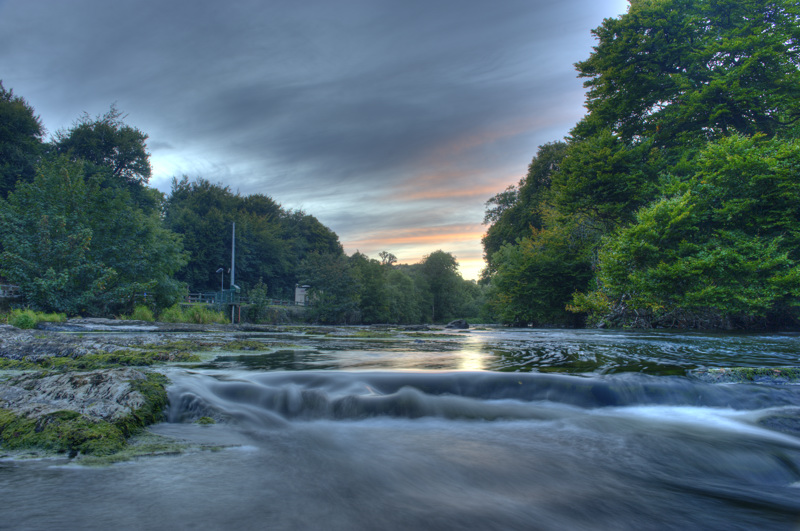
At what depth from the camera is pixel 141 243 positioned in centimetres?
2108

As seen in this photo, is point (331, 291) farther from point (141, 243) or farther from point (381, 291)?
point (141, 243)

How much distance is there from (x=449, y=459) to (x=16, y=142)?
5052 centimetres

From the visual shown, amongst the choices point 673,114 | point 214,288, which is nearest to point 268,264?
point 214,288

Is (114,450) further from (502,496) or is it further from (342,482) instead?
(502,496)

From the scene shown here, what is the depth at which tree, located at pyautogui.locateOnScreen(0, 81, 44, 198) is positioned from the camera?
33312 millimetres

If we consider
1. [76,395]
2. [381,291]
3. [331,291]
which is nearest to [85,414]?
[76,395]

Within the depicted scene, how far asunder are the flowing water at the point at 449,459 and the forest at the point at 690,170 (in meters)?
10.3

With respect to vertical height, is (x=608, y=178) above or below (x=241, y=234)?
below

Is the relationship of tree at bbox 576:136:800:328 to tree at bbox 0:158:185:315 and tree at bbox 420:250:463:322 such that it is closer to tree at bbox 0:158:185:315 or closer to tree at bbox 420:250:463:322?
tree at bbox 0:158:185:315

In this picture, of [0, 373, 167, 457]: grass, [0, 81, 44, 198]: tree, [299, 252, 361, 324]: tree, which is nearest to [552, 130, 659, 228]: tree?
[0, 373, 167, 457]: grass

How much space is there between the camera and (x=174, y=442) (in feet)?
8.52

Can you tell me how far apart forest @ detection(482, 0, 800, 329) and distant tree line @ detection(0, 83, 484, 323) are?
914 inches

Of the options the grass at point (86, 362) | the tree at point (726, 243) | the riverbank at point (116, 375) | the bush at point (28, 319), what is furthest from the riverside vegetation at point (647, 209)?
the grass at point (86, 362)

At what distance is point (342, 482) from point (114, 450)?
1.41m
